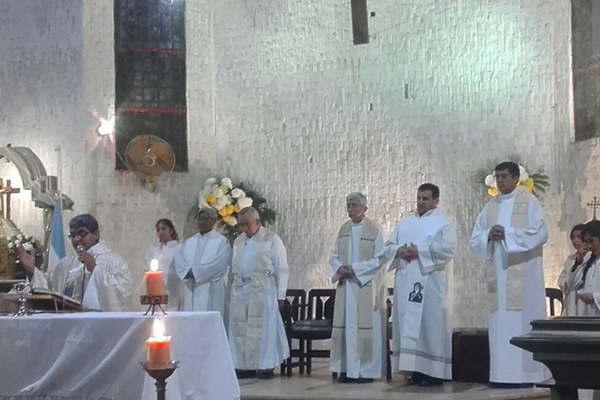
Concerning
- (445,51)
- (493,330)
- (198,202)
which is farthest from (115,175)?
(493,330)

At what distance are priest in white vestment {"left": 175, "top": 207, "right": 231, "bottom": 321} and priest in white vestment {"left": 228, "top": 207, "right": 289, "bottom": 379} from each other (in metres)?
0.15

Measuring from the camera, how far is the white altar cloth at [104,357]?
5.78m

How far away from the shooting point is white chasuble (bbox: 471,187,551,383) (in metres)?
8.38

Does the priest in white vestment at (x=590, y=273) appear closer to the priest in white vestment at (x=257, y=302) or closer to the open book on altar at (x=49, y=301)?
the priest in white vestment at (x=257, y=302)

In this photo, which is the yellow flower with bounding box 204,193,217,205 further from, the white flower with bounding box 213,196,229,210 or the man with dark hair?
the man with dark hair

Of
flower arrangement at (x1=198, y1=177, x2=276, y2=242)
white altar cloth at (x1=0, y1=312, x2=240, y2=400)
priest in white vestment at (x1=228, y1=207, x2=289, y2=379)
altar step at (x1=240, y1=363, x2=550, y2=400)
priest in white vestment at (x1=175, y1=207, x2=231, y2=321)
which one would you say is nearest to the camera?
white altar cloth at (x1=0, y1=312, x2=240, y2=400)

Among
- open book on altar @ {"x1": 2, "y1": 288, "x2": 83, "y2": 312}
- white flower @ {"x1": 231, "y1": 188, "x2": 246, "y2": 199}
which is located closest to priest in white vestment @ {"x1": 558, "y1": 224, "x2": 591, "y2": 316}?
open book on altar @ {"x1": 2, "y1": 288, "x2": 83, "y2": 312}

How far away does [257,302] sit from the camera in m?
9.84

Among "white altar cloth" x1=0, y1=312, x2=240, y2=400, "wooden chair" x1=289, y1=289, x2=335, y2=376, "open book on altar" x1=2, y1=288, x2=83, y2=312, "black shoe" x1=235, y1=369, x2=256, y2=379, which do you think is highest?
"open book on altar" x1=2, y1=288, x2=83, y2=312

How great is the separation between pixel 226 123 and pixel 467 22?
9.72 ft

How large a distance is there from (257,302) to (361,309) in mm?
1050

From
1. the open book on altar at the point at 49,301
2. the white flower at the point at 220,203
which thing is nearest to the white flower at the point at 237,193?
the white flower at the point at 220,203

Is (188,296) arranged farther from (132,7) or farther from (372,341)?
(132,7)

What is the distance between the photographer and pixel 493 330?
8.56 m
